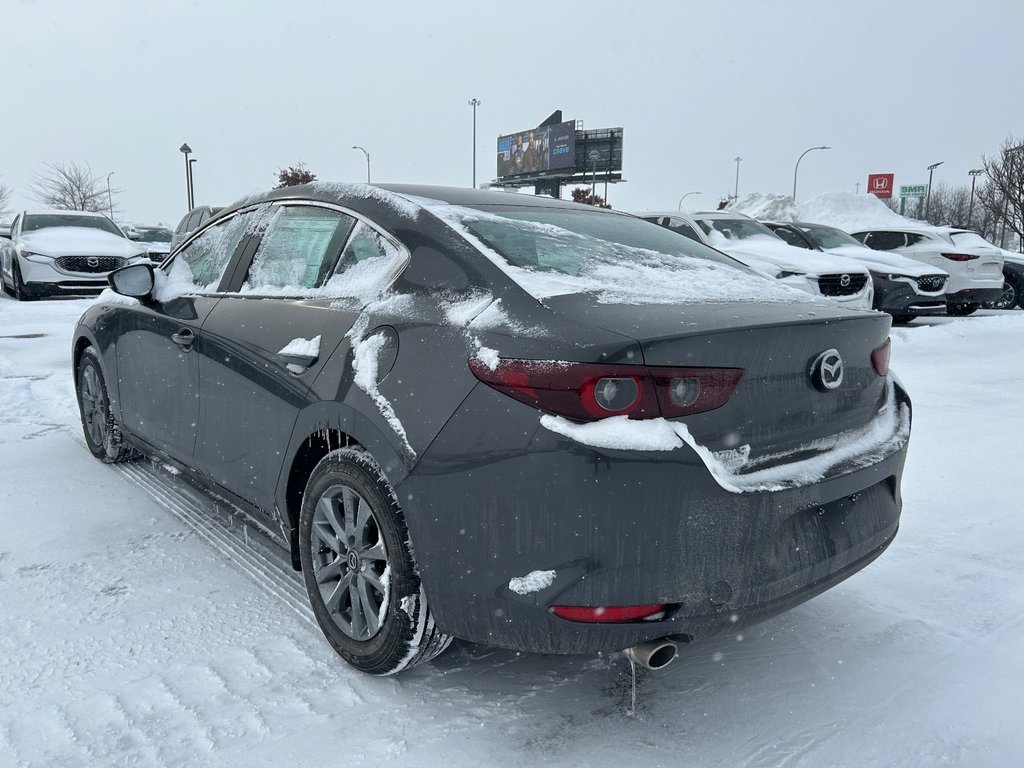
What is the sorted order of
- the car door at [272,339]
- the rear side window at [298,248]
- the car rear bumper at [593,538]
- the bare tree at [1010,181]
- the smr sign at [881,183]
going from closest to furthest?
1. the car rear bumper at [593,538]
2. the car door at [272,339]
3. the rear side window at [298,248]
4. the bare tree at [1010,181]
5. the smr sign at [881,183]

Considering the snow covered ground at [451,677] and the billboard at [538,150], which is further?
the billboard at [538,150]

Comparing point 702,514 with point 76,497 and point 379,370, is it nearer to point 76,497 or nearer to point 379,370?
point 379,370

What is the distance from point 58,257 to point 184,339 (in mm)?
12385

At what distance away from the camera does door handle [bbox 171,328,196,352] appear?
3.40 meters

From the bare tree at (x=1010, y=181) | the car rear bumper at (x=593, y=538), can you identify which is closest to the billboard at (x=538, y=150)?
the bare tree at (x=1010, y=181)

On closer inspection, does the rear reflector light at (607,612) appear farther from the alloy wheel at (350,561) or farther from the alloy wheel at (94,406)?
the alloy wheel at (94,406)

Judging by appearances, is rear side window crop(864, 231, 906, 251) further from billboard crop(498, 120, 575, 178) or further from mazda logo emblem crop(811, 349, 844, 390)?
billboard crop(498, 120, 575, 178)

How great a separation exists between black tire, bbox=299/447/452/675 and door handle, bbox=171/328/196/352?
3.69 ft

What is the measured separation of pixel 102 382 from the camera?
455 cm

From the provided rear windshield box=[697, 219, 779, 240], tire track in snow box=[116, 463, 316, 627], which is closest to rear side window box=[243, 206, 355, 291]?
tire track in snow box=[116, 463, 316, 627]

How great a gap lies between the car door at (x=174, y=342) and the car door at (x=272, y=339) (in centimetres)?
16

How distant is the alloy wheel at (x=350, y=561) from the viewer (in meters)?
2.42

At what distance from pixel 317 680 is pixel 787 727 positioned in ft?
4.59

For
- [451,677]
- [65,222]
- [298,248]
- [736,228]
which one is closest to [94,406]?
[298,248]
